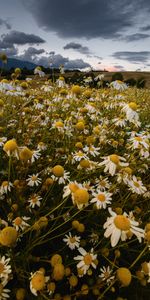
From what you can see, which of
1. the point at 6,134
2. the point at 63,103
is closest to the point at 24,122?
the point at 6,134

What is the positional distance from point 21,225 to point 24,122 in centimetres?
232

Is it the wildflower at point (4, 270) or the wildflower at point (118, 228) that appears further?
the wildflower at point (118, 228)

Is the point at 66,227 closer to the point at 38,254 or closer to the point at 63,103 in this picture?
the point at 38,254

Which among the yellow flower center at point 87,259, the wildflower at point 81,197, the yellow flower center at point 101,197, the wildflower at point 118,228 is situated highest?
the wildflower at point 81,197

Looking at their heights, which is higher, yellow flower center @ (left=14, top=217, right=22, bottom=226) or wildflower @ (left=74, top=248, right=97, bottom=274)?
yellow flower center @ (left=14, top=217, right=22, bottom=226)

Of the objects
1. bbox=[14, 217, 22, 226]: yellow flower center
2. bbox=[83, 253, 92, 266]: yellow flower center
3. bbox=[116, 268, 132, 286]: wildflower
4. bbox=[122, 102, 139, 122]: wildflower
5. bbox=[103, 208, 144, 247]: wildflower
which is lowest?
bbox=[83, 253, 92, 266]: yellow flower center

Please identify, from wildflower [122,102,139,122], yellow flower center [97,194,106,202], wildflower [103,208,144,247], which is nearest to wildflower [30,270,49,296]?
wildflower [103,208,144,247]

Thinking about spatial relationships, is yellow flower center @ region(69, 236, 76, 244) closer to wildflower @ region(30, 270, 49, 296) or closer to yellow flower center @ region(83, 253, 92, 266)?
yellow flower center @ region(83, 253, 92, 266)

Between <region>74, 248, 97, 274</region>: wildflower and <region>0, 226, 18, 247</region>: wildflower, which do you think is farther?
<region>74, 248, 97, 274</region>: wildflower

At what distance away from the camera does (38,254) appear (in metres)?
2.25

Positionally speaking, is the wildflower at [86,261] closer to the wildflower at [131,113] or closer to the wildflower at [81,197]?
the wildflower at [81,197]

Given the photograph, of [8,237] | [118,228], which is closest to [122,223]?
[118,228]

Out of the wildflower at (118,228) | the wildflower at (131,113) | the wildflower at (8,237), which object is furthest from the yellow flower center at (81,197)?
the wildflower at (131,113)

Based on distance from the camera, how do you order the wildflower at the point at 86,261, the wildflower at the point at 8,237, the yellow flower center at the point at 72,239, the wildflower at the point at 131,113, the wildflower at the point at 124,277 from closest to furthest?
the wildflower at the point at 8,237 < the wildflower at the point at 124,277 < the wildflower at the point at 86,261 < the yellow flower center at the point at 72,239 < the wildflower at the point at 131,113
